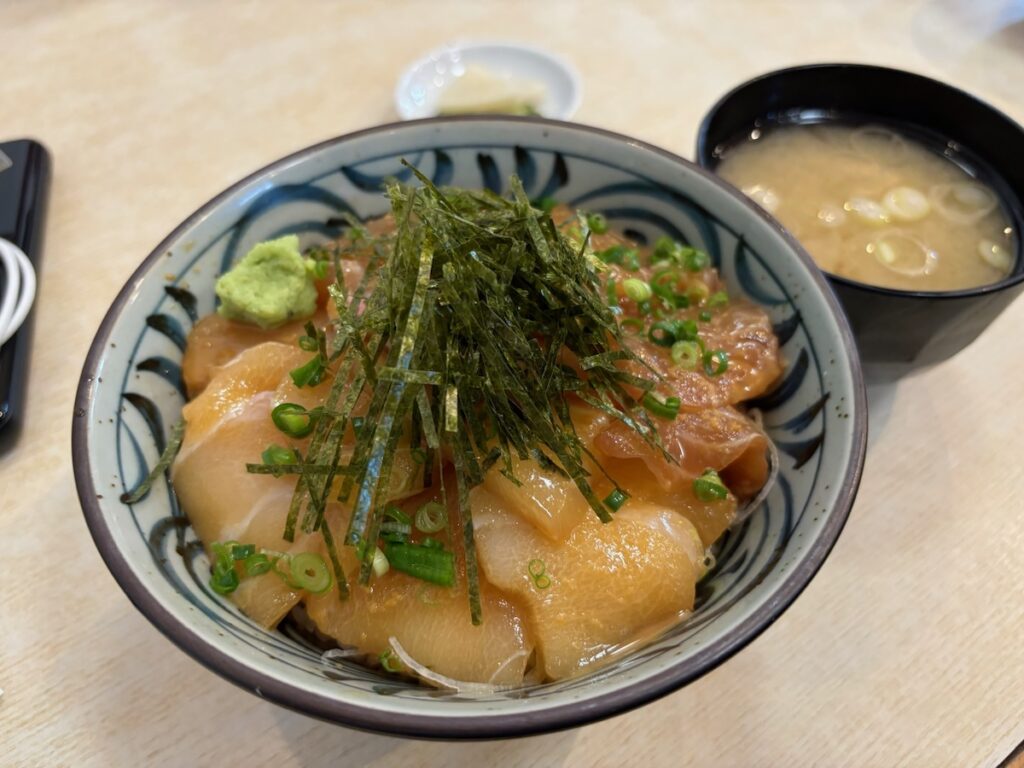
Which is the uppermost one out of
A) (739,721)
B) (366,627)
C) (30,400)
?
(366,627)

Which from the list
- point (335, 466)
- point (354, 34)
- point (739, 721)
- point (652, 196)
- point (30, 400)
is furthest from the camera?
point (354, 34)

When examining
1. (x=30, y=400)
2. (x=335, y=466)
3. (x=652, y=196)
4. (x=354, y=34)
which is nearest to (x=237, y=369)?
(x=335, y=466)

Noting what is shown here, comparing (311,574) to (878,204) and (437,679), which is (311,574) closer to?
(437,679)

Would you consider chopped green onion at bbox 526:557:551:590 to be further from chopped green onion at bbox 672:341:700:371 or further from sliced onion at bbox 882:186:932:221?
sliced onion at bbox 882:186:932:221

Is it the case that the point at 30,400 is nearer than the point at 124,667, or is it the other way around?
the point at 124,667

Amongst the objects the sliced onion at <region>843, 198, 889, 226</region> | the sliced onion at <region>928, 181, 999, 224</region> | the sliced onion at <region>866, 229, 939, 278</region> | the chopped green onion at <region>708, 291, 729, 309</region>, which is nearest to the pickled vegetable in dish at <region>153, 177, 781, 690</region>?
the chopped green onion at <region>708, 291, 729, 309</region>

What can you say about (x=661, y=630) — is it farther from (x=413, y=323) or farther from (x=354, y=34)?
(x=354, y=34)

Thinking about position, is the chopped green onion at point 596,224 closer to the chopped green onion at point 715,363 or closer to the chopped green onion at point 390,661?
the chopped green onion at point 715,363
